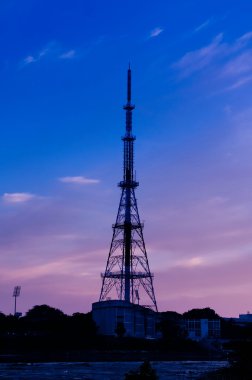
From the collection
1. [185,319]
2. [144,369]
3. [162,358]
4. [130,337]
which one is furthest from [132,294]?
[144,369]

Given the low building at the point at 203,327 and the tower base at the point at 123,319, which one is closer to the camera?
the tower base at the point at 123,319

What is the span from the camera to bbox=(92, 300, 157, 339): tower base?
99750 mm

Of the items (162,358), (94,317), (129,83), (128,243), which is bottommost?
(162,358)

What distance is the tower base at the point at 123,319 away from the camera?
9975 cm

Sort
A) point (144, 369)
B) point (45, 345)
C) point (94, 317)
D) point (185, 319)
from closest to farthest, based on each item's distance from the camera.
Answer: point (144, 369) < point (45, 345) < point (94, 317) < point (185, 319)

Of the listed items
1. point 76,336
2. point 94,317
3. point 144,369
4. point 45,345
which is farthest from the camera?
point 94,317

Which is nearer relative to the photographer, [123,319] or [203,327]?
[123,319]

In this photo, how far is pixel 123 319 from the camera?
101m

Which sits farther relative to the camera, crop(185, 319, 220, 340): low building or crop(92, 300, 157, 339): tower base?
crop(185, 319, 220, 340): low building

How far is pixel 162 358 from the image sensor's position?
91.2m

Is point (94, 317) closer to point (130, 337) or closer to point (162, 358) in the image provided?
point (130, 337)

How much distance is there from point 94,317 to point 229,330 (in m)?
42.0

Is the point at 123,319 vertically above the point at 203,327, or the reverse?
the point at 123,319

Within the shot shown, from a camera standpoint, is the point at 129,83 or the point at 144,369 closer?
the point at 144,369
